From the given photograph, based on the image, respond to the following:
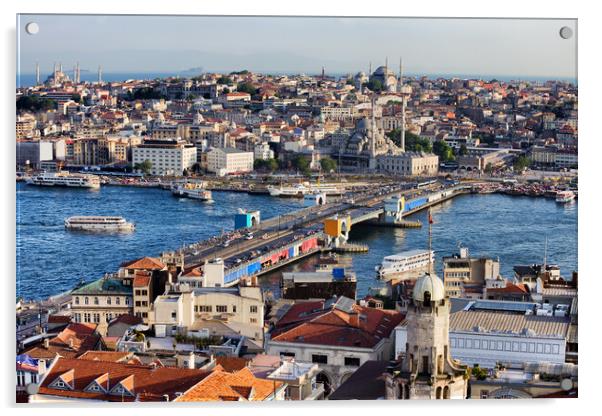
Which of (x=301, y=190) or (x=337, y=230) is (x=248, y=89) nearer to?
(x=337, y=230)

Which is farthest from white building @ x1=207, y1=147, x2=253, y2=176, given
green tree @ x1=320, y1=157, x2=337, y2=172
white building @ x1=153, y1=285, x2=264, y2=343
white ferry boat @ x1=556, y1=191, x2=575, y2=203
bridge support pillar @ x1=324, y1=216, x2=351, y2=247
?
white building @ x1=153, y1=285, x2=264, y2=343

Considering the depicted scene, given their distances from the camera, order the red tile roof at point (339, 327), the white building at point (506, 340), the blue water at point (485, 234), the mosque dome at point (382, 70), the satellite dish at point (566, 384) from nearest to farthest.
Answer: the satellite dish at point (566, 384) < the white building at point (506, 340) < the red tile roof at point (339, 327) < the mosque dome at point (382, 70) < the blue water at point (485, 234)

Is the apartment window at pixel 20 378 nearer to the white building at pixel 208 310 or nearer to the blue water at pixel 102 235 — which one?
the blue water at pixel 102 235

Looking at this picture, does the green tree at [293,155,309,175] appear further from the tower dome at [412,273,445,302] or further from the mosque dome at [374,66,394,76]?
the tower dome at [412,273,445,302]

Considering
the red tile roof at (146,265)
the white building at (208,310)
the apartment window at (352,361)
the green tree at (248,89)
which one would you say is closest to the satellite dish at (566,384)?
the apartment window at (352,361)

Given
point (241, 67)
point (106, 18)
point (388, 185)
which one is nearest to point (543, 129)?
point (388, 185)

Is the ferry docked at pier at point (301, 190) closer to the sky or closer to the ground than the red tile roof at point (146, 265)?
closer to the sky

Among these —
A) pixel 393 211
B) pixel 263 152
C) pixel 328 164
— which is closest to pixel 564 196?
pixel 393 211
